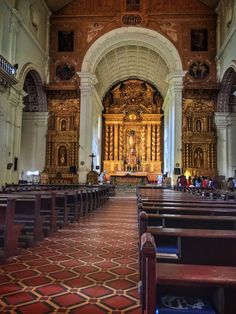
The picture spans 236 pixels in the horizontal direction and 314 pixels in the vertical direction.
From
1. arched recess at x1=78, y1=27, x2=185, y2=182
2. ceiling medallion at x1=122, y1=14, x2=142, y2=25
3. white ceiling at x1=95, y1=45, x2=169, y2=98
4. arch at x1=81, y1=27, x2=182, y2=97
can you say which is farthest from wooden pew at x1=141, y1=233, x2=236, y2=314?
white ceiling at x1=95, y1=45, x2=169, y2=98

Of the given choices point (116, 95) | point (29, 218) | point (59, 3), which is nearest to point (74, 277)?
point (29, 218)

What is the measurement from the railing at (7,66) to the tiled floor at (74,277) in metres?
9.45

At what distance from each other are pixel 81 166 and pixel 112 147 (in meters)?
8.49

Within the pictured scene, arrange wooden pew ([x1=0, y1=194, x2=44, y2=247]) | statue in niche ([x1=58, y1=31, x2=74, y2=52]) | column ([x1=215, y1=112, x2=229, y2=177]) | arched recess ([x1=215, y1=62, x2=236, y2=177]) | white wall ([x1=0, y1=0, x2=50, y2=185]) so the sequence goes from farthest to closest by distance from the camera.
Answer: statue in niche ([x1=58, y1=31, x2=74, y2=52]) < column ([x1=215, y1=112, x2=229, y2=177]) < arched recess ([x1=215, y1=62, x2=236, y2=177]) < white wall ([x1=0, y1=0, x2=50, y2=185]) < wooden pew ([x1=0, y1=194, x2=44, y2=247])

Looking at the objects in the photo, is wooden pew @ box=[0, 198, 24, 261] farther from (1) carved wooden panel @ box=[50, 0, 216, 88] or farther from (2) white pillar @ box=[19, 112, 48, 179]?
(1) carved wooden panel @ box=[50, 0, 216, 88]

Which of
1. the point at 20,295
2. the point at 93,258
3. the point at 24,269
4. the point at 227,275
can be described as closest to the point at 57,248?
the point at 93,258

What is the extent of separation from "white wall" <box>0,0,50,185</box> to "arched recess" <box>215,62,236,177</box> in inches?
415

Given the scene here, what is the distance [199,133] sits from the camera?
19359 millimetres

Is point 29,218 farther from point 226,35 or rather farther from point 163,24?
point 163,24

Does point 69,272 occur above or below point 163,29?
below

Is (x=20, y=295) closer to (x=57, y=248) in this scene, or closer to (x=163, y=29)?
(x=57, y=248)

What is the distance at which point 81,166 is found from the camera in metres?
19.4

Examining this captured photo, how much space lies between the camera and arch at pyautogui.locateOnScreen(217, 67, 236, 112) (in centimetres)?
1830

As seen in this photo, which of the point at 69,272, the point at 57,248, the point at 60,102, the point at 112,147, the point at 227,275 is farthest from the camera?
the point at 112,147
